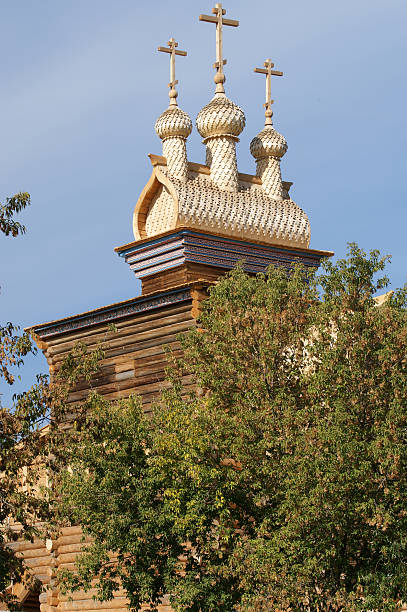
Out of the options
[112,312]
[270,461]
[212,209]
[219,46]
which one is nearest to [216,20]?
[219,46]

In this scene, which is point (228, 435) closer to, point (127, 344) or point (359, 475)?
point (359, 475)

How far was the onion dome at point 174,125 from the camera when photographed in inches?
1155

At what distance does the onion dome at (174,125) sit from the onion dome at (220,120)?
0.38 metres

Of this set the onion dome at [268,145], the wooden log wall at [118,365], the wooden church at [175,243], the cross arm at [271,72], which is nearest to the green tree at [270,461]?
the wooden log wall at [118,365]

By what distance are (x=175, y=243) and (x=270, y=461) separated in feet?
31.7

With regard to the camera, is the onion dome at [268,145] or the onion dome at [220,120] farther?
the onion dome at [268,145]

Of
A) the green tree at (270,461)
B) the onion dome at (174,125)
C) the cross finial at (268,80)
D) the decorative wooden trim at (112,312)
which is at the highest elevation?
the cross finial at (268,80)

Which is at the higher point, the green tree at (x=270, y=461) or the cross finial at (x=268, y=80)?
the cross finial at (x=268, y=80)

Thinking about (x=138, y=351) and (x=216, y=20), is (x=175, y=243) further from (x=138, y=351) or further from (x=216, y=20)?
(x=216, y=20)

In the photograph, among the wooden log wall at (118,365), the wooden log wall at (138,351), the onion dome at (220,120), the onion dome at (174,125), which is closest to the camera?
the wooden log wall at (118,365)

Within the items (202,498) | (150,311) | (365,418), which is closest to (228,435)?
(202,498)

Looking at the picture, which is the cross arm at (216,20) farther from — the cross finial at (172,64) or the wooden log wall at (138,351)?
the wooden log wall at (138,351)

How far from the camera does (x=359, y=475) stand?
1797 cm

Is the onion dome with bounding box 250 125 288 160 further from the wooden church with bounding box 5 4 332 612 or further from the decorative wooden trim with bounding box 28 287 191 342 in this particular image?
the decorative wooden trim with bounding box 28 287 191 342
